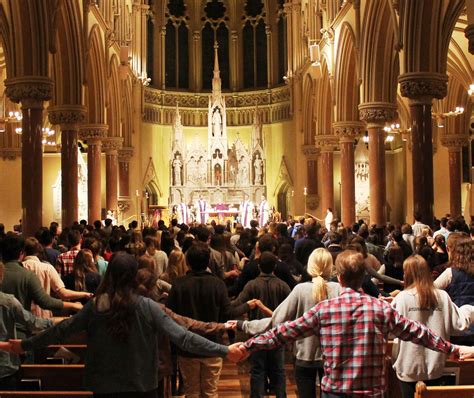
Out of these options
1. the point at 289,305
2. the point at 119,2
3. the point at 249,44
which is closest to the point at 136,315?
the point at 289,305

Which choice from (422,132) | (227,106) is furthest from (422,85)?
(227,106)

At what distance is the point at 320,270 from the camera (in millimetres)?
5453

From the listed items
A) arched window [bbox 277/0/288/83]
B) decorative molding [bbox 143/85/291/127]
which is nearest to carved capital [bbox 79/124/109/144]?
decorative molding [bbox 143/85/291/127]

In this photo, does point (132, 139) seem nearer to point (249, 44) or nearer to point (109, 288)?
point (249, 44)

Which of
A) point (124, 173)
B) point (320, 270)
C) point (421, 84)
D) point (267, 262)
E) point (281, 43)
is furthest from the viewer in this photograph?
point (281, 43)

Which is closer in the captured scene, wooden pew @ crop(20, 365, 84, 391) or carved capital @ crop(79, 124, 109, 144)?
wooden pew @ crop(20, 365, 84, 391)

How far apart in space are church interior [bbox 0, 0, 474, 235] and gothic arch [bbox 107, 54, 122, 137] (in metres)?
0.09

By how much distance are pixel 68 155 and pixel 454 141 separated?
18.6 meters

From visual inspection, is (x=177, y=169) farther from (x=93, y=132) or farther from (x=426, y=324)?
(x=426, y=324)

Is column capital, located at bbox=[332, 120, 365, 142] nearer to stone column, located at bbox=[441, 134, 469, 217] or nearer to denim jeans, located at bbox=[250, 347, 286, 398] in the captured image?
stone column, located at bbox=[441, 134, 469, 217]

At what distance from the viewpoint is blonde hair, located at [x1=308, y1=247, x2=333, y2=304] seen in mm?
5359

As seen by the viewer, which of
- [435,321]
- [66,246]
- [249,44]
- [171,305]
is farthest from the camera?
[249,44]

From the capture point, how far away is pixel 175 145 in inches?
1537

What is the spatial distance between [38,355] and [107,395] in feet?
8.98
